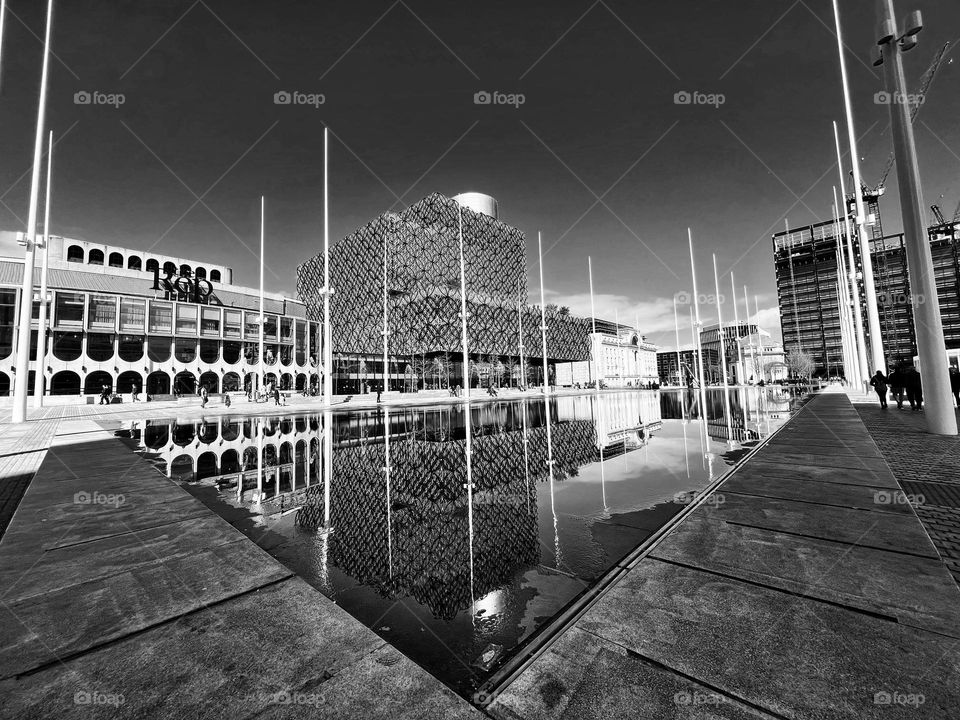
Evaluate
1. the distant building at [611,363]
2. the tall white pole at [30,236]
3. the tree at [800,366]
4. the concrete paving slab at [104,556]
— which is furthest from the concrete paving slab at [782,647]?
the tree at [800,366]

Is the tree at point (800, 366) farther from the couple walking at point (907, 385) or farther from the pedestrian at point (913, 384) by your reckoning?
the pedestrian at point (913, 384)

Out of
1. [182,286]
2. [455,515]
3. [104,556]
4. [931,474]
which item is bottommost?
[455,515]

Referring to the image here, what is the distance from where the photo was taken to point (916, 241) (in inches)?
377

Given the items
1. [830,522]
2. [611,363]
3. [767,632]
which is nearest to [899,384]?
[830,522]

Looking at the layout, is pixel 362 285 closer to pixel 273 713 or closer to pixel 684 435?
pixel 684 435

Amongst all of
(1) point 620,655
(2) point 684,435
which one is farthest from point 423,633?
(2) point 684,435

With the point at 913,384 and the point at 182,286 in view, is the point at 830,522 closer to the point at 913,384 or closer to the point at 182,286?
the point at 913,384

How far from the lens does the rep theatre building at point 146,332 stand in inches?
1772

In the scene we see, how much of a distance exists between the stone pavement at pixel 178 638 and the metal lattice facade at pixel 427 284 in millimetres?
53894

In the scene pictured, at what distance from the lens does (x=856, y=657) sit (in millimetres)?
2008

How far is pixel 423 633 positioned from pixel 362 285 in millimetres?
64732

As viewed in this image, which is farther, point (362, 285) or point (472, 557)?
point (362, 285)

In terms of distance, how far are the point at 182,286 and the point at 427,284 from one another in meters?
35.5

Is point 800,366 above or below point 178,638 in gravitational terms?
above
